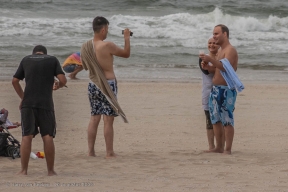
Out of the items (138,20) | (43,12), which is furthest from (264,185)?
(43,12)

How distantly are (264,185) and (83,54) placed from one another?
8.33 ft

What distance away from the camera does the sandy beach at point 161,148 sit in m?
6.64

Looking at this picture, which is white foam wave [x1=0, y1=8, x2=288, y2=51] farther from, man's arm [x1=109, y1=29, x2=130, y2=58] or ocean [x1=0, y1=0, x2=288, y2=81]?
man's arm [x1=109, y1=29, x2=130, y2=58]

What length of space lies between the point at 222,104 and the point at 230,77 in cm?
36

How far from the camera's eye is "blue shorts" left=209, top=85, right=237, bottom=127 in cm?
779

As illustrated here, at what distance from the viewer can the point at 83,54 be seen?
7.83 meters

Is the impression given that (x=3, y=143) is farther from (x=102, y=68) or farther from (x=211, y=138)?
(x=211, y=138)

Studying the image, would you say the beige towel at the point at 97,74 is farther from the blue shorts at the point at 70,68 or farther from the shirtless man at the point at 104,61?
the blue shorts at the point at 70,68

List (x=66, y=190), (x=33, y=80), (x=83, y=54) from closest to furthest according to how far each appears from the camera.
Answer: (x=66, y=190)
(x=33, y=80)
(x=83, y=54)

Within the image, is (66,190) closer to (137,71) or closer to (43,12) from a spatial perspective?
(137,71)

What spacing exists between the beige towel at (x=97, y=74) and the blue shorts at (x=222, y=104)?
105 cm

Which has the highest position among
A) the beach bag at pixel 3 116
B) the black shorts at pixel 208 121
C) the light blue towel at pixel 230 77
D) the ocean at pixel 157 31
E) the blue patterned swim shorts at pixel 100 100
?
the light blue towel at pixel 230 77

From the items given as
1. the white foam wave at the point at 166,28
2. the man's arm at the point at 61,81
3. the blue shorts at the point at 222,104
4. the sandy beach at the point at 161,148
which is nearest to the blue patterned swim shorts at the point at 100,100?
the sandy beach at the point at 161,148

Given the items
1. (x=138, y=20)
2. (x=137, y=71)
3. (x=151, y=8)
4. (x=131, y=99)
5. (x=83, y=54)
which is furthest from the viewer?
(x=151, y=8)
